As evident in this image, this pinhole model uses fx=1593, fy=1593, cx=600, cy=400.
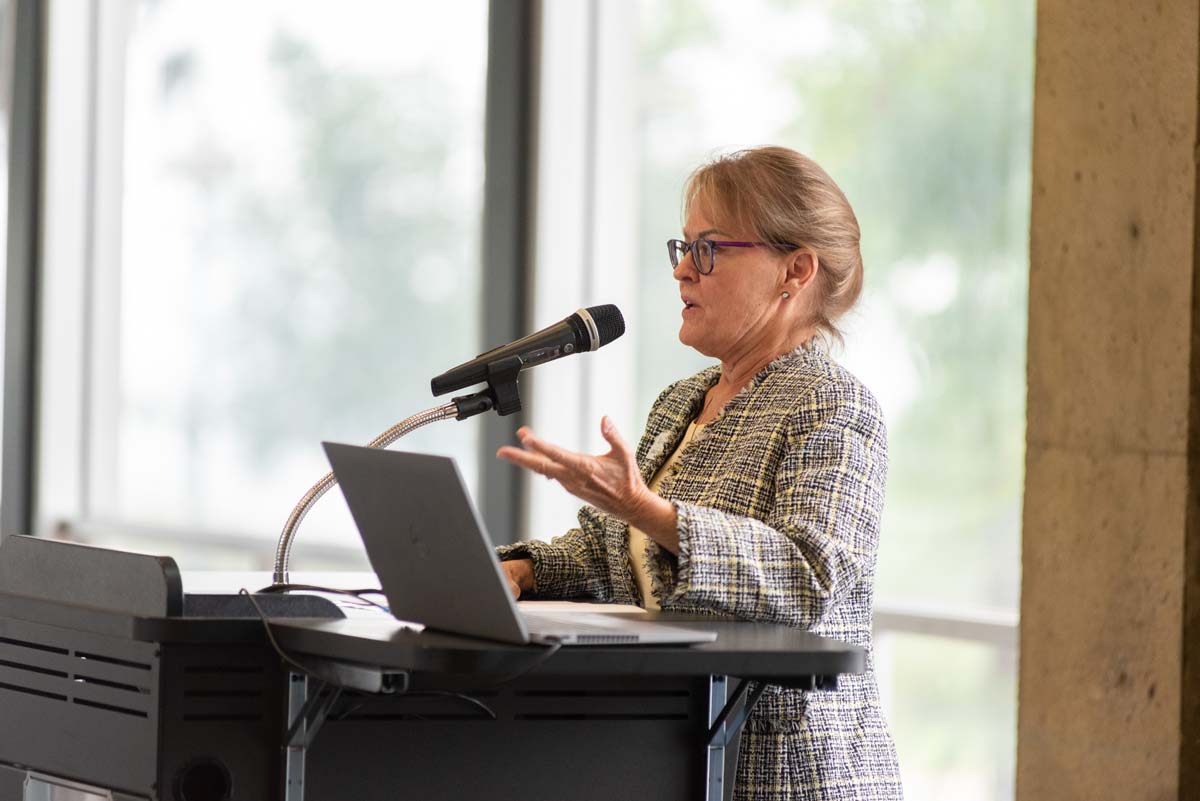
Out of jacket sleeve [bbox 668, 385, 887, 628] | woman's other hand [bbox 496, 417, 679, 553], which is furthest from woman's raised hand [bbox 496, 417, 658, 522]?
jacket sleeve [bbox 668, 385, 887, 628]

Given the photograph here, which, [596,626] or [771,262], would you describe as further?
[771,262]

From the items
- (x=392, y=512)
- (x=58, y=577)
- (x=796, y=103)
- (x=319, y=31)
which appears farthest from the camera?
(x=319, y=31)

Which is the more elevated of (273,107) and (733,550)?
(273,107)

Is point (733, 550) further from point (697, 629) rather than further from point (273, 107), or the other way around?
point (273, 107)

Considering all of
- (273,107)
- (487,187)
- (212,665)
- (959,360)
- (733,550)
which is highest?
(273,107)

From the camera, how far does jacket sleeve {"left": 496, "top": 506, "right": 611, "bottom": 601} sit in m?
2.35

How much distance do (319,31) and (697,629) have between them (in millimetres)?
4163

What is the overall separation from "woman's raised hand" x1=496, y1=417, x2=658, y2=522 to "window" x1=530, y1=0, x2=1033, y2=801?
1.52 m

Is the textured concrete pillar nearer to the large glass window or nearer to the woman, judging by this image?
the woman

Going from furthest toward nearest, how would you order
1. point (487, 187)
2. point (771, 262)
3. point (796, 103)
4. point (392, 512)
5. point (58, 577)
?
point (487, 187)
point (796, 103)
point (771, 262)
point (58, 577)
point (392, 512)

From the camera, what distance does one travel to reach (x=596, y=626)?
5.22 ft

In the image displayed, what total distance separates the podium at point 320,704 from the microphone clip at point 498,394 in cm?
34

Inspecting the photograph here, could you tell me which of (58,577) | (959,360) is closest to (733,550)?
(58,577)

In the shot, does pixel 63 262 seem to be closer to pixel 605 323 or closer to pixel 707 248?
pixel 707 248
